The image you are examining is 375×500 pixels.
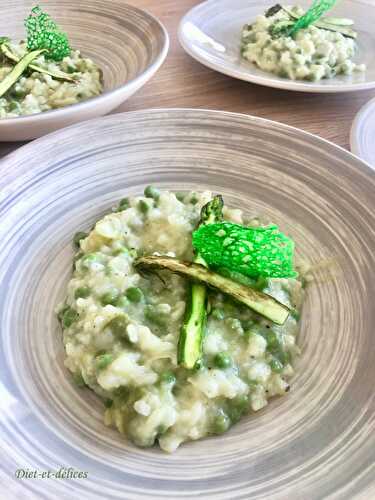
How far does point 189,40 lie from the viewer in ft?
8.63

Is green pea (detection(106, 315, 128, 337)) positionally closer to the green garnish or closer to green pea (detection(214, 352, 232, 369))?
green pea (detection(214, 352, 232, 369))

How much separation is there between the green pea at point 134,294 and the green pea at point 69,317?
15 cm

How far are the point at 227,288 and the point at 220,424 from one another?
354mm

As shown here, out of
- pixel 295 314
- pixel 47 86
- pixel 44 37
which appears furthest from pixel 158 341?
pixel 44 37

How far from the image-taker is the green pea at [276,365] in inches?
54.9

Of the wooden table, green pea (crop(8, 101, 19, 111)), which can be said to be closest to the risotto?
green pea (crop(8, 101, 19, 111))

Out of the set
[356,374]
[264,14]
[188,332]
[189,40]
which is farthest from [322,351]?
[264,14]

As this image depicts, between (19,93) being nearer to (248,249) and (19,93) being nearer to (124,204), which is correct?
(124,204)

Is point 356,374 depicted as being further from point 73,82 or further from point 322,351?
point 73,82

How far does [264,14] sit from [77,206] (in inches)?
68.3

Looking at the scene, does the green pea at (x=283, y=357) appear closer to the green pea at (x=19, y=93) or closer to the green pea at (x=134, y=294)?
the green pea at (x=134, y=294)

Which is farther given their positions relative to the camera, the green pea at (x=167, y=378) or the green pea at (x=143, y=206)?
the green pea at (x=143, y=206)

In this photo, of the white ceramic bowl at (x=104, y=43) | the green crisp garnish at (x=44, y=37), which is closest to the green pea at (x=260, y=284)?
the white ceramic bowl at (x=104, y=43)

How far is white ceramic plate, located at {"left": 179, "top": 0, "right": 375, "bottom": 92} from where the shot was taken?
2336mm
